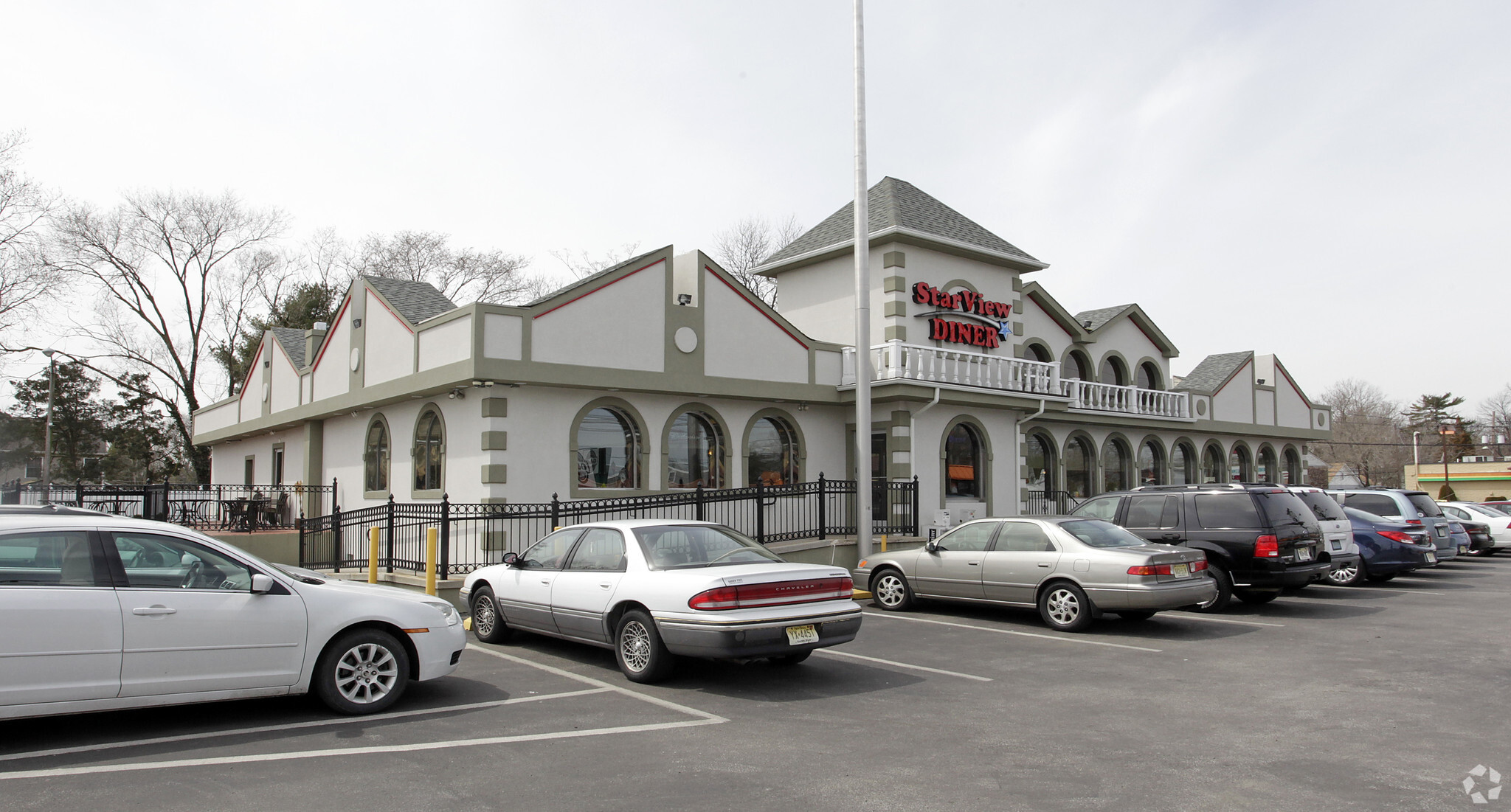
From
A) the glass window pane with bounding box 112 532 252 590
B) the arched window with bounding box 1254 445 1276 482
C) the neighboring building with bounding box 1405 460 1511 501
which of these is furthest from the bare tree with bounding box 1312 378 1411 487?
the glass window pane with bounding box 112 532 252 590

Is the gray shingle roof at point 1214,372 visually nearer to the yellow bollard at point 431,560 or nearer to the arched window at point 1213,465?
the arched window at point 1213,465

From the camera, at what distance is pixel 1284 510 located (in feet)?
43.5

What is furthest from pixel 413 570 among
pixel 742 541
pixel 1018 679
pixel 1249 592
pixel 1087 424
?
pixel 1087 424

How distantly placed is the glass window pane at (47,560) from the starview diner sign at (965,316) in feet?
57.9

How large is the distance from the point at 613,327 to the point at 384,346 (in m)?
5.16

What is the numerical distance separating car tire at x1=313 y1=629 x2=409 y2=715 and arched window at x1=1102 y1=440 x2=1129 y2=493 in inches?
918

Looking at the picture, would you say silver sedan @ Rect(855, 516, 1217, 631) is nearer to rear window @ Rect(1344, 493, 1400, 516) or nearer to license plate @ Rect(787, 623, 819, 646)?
license plate @ Rect(787, 623, 819, 646)

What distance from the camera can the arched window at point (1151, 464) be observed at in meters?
28.7

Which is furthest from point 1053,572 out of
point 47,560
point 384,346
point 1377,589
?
point 384,346

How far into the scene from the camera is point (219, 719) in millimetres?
6961

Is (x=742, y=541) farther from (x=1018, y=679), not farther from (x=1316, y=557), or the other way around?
(x=1316, y=557)

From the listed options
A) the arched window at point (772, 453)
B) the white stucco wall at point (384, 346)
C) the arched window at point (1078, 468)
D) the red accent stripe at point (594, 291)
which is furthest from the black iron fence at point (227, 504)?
the arched window at point (1078, 468)

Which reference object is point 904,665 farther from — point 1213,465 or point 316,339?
point 1213,465

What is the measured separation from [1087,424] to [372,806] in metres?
23.8
